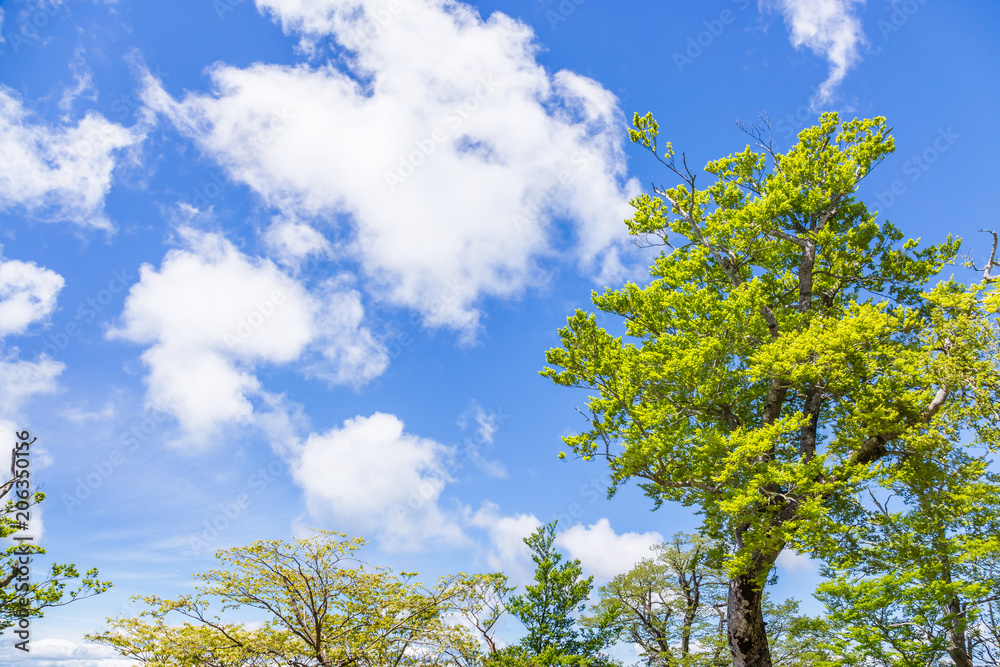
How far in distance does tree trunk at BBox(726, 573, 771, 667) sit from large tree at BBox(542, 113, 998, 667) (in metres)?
0.03

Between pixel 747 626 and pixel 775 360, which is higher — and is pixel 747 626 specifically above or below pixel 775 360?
below

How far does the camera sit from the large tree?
9633 mm

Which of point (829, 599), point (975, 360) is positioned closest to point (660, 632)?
point (829, 599)

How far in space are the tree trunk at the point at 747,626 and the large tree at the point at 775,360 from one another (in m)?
0.03

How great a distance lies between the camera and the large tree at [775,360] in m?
9.63

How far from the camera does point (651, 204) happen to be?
1485 cm

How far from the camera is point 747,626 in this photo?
36.3ft

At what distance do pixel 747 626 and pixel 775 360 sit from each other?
5704mm

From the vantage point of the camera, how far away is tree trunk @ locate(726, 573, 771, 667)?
10898 millimetres

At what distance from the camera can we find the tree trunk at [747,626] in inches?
429

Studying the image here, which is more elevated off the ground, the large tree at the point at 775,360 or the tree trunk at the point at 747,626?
the large tree at the point at 775,360

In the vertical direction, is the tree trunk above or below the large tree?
below

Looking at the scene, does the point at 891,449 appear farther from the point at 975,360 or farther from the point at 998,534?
the point at 975,360

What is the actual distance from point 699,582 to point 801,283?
1257 centimetres
